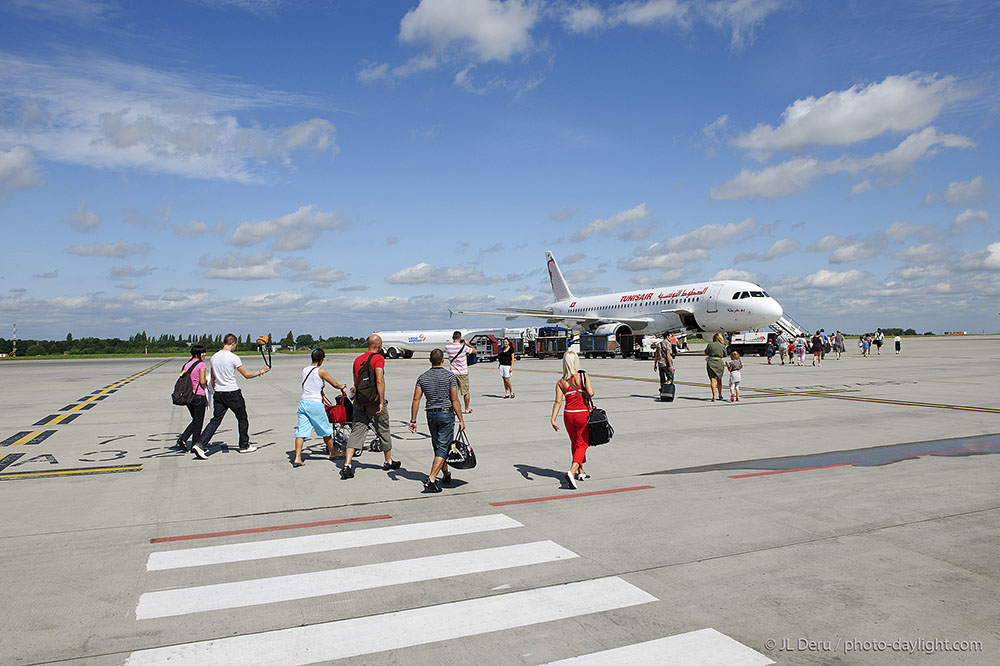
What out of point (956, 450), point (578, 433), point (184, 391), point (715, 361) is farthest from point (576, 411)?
point (715, 361)

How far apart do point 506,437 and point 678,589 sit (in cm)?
726

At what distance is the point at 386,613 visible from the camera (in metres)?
4.56

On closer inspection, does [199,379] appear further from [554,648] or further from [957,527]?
[957,527]

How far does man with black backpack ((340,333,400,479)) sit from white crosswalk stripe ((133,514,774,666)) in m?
2.73

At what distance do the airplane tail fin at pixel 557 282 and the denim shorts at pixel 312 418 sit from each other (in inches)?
2027

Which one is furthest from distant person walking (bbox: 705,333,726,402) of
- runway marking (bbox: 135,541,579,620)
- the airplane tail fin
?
the airplane tail fin

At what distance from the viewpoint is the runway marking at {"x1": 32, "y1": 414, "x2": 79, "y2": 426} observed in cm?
1489

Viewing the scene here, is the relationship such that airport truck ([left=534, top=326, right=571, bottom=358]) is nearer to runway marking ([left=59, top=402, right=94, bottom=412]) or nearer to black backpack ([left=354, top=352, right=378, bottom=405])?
runway marking ([left=59, top=402, right=94, bottom=412])

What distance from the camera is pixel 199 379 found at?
35.9ft

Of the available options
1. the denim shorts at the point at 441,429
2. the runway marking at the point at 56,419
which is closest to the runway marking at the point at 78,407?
the runway marking at the point at 56,419

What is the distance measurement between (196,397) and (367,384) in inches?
141

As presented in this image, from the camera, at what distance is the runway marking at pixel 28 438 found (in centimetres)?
1203

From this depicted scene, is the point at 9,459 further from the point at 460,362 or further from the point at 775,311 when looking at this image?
the point at 775,311

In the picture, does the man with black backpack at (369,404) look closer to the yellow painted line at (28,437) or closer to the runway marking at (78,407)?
the yellow painted line at (28,437)
